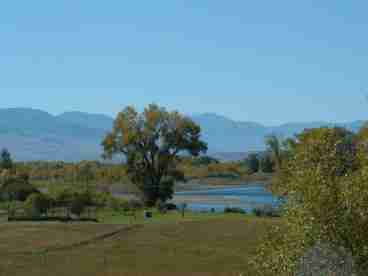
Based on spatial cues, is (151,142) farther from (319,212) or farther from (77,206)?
(319,212)

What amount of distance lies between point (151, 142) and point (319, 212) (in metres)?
76.4

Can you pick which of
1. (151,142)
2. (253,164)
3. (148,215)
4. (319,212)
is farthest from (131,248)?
(253,164)

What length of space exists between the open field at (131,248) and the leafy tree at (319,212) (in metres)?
11.8

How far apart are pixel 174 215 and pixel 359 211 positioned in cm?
5584

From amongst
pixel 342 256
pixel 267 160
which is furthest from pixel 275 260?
pixel 267 160

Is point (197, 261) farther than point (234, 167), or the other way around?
point (234, 167)

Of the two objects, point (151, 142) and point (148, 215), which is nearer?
point (148, 215)

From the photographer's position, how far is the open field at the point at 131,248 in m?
41.8

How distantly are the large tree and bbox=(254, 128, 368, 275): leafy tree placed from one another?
2905 inches

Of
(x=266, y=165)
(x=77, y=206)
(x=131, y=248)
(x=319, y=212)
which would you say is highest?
(x=266, y=165)

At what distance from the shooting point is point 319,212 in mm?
21234

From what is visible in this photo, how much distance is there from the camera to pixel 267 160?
167 m

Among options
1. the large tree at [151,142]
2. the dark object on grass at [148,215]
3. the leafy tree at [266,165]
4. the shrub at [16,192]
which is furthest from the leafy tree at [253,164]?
the dark object on grass at [148,215]

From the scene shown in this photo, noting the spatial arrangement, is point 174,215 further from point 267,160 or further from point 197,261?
point 267,160
